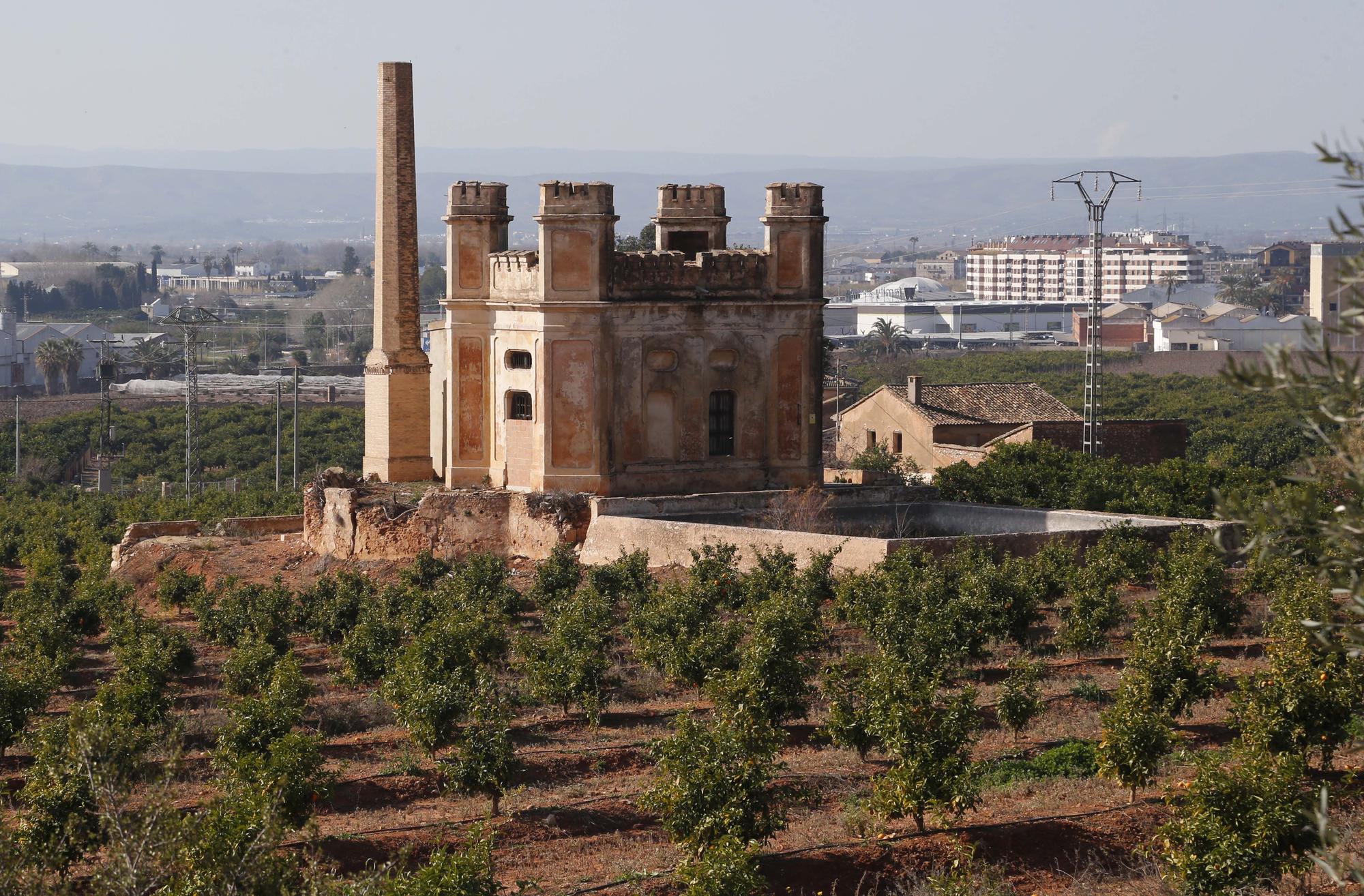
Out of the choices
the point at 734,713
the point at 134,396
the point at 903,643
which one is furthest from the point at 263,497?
the point at 134,396

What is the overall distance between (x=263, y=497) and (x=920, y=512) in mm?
24598

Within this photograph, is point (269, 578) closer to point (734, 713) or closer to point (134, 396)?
point (734, 713)

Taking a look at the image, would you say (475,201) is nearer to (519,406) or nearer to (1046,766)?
(519,406)

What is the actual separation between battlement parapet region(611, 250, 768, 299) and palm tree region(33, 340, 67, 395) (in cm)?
9333

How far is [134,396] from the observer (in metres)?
114

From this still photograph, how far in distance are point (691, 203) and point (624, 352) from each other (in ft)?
17.3

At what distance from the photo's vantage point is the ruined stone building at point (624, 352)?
37.9m

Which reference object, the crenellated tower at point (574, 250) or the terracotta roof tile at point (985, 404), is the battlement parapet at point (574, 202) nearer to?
the crenellated tower at point (574, 250)

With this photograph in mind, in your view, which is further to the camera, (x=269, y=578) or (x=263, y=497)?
(x=263, y=497)

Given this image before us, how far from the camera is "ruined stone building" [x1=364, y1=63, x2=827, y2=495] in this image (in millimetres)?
37938

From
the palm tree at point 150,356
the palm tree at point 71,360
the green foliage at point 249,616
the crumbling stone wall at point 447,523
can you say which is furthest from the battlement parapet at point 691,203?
the palm tree at point 71,360

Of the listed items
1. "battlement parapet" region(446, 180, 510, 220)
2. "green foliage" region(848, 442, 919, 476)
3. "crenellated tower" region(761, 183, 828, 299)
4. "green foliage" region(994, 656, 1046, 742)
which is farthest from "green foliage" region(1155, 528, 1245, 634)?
"battlement parapet" region(446, 180, 510, 220)

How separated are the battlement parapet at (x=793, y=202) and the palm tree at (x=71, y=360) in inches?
3680

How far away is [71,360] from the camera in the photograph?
126000 mm
